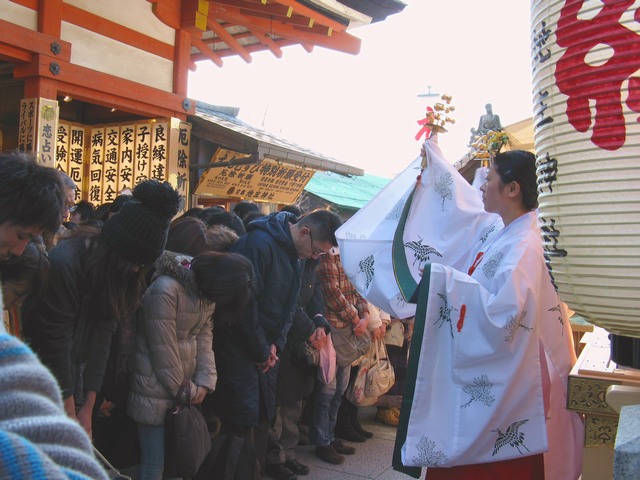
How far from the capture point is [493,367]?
110 inches

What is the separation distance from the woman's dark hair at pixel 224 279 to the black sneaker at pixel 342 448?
9.04ft

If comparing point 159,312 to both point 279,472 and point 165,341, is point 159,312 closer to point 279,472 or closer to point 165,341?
point 165,341

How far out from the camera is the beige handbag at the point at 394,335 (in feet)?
21.3

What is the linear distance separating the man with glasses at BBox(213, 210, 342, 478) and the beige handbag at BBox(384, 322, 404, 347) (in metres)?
2.28

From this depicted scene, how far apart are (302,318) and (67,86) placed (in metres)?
3.57

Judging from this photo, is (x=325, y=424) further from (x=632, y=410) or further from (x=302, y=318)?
(x=632, y=410)

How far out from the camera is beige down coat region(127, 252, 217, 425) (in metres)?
3.31

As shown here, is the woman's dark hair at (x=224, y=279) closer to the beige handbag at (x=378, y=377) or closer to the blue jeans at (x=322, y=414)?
the blue jeans at (x=322, y=414)

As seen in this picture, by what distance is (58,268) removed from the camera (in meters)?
2.86

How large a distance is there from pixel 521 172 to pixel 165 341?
2.22 meters

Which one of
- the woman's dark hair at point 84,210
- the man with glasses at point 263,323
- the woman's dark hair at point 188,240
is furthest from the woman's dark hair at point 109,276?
the woman's dark hair at point 84,210

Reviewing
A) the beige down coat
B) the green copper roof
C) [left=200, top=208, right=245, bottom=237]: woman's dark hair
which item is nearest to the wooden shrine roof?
[left=200, top=208, right=245, bottom=237]: woman's dark hair

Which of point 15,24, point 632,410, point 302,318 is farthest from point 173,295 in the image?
point 15,24

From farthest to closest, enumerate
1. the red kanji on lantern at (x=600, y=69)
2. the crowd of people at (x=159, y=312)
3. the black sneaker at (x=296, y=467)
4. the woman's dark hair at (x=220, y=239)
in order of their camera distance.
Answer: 1. the black sneaker at (x=296, y=467)
2. the woman's dark hair at (x=220, y=239)
3. the crowd of people at (x=159, y=312)
4. the red kanji on lantern at (x=600, y=69)
